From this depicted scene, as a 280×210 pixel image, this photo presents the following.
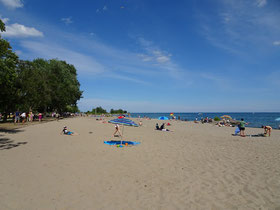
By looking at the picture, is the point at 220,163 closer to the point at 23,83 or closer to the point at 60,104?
the point at 23,83

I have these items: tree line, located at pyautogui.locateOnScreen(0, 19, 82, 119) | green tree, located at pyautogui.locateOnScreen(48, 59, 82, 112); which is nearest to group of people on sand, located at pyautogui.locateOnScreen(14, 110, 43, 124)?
tree line, located at pyautogui.locateOnScreen(0, 19, 82, 119)

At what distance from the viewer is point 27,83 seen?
985 inches

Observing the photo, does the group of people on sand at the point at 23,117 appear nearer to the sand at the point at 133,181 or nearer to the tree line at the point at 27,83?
the tree line at the point at 27,83

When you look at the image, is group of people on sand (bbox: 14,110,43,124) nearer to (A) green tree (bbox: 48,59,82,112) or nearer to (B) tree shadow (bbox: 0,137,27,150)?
(A) green tree (bbox: 48,59,82,112)

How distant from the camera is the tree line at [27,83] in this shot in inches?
572

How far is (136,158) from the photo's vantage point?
27.2ft

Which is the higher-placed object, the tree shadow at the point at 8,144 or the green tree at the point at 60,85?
the green tree at the point at 60,85

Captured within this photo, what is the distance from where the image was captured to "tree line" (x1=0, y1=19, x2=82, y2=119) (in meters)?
14.5

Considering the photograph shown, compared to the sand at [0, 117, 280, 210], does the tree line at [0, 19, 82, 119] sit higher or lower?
higher

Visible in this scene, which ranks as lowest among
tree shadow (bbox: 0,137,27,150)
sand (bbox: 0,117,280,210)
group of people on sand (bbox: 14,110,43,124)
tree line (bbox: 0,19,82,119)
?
sand (bbox: 0,117,280,210)

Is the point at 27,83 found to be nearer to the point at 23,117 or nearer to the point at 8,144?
the point at 23,117

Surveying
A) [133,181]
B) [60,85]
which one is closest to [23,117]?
[60,85]

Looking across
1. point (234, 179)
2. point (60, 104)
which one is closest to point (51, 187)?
point (234, 179)

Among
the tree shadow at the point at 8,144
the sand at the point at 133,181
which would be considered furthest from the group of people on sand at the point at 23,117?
the sand at the point at 133,181
